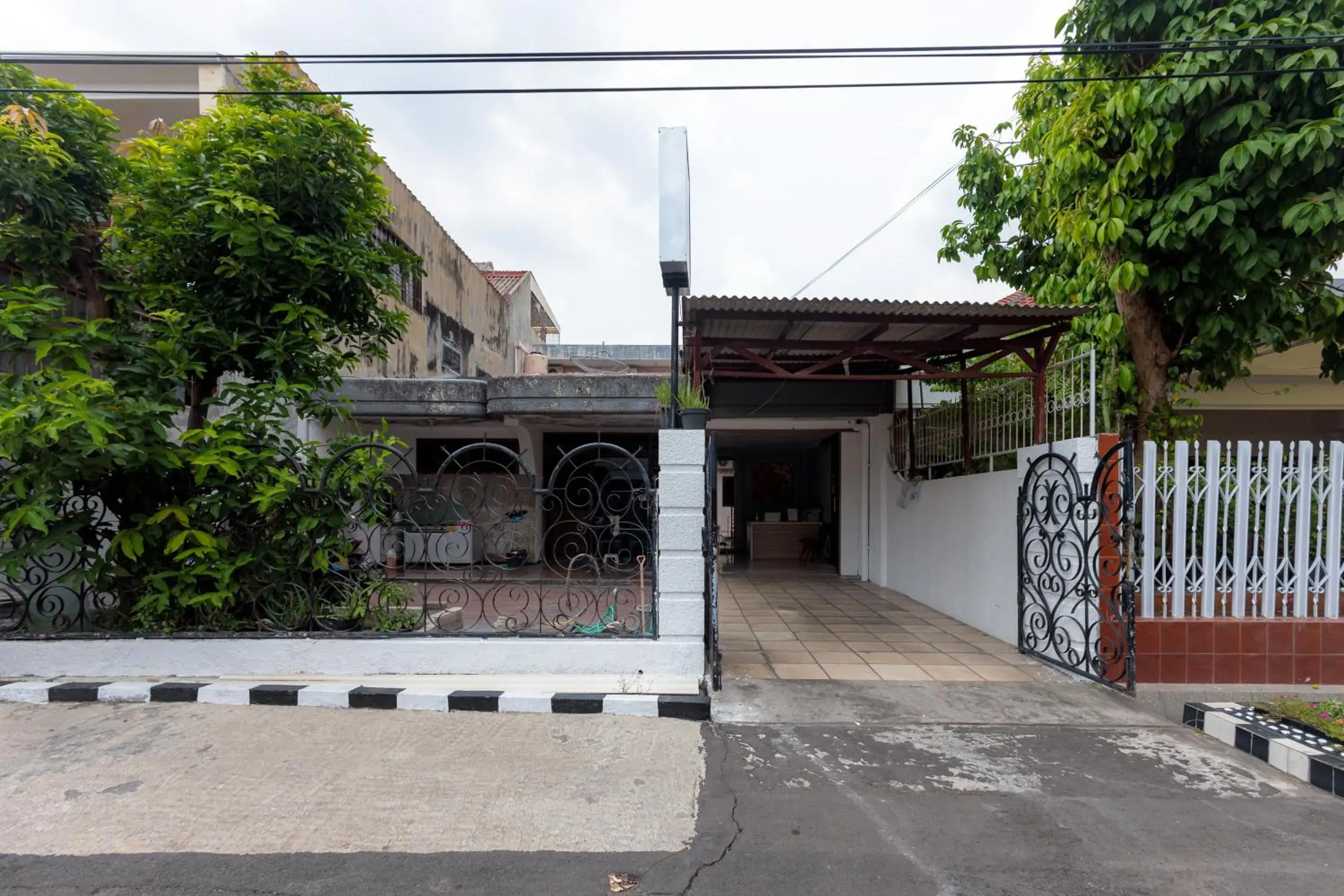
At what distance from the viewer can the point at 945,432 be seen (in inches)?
330

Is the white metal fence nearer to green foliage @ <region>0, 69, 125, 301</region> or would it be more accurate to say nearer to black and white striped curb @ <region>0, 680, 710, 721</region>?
black and white striped curb @ <region>0, 680, 710, 721</region>

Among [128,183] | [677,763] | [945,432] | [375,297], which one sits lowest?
[677,763]

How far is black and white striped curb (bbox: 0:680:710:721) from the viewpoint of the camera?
15.2ft

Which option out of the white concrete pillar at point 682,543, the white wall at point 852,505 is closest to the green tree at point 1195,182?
the white concrete pillar at point 682,543

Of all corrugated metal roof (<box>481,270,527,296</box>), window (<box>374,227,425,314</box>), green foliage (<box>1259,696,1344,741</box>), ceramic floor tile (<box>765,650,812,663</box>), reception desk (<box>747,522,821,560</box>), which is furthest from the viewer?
corrugated metal roof (<box>481,270,527,296</box>)

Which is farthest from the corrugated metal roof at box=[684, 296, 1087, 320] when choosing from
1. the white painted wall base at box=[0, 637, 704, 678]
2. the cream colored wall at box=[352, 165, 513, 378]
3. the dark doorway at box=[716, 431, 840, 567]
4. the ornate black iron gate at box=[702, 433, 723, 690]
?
the dark doorway at box=[716, 431, 840, 567]

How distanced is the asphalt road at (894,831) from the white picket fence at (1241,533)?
1180mm

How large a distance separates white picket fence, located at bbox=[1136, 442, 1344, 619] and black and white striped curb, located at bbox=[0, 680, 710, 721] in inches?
138

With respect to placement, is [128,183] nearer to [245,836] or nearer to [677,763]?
[245,836]

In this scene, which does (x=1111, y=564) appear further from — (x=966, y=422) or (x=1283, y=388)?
(x=1283, y=388)

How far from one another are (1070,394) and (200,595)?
6.88 m

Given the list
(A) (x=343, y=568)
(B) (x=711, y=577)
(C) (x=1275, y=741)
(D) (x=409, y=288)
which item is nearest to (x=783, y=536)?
(D) (x=409, y=288)

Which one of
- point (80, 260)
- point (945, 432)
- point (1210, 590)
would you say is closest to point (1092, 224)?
point (1210, 590)

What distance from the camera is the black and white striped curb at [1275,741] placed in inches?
149
